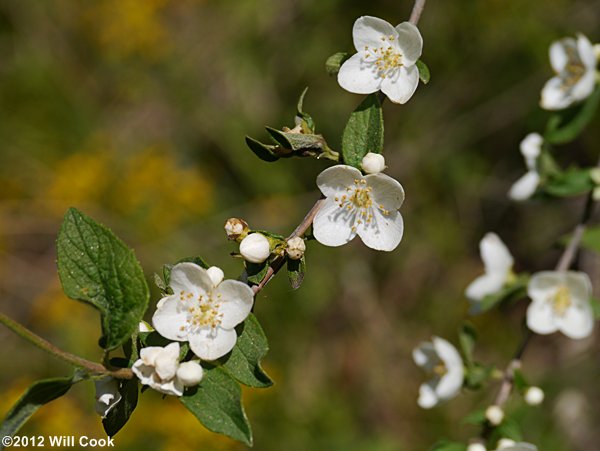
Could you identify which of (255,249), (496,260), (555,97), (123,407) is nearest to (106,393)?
(123,407)

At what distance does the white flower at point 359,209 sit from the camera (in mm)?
1444

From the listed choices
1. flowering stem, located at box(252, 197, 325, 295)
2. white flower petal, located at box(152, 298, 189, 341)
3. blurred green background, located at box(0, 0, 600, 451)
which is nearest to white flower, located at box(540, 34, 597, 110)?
flowering stem, located at box(252, 197, 325, 295)

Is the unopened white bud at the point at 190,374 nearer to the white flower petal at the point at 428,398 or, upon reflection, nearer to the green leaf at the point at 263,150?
the green leaf at the point at 263,150

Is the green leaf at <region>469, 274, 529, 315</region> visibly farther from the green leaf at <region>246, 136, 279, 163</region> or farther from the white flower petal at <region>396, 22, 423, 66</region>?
the green leaf at <region>246, 136, 279, 163</region>

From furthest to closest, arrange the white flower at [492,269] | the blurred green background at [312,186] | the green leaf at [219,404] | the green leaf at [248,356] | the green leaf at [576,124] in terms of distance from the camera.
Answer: the blurred green background at [312,186]
the white flower at [492,269]
the green leaf at [576,124]
the green leaf at [248,356]
the green leaf at [219,404]

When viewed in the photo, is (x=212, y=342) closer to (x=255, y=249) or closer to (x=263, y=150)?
(x=255, y=249)

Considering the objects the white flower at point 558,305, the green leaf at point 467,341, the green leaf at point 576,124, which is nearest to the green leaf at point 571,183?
the green leaf at point 576,124

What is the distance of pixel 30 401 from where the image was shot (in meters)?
1.10

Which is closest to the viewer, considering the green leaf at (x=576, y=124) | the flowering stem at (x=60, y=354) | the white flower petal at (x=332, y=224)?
the flowering stem at (x=60, y=354)

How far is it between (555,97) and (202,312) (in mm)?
1228

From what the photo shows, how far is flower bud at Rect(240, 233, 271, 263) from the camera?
51.0 inches

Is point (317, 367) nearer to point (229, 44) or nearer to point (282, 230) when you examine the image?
point (282, 230)

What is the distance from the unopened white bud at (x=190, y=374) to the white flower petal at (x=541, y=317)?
106 centimetres

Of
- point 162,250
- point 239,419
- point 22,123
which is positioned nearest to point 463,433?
point 162,250
